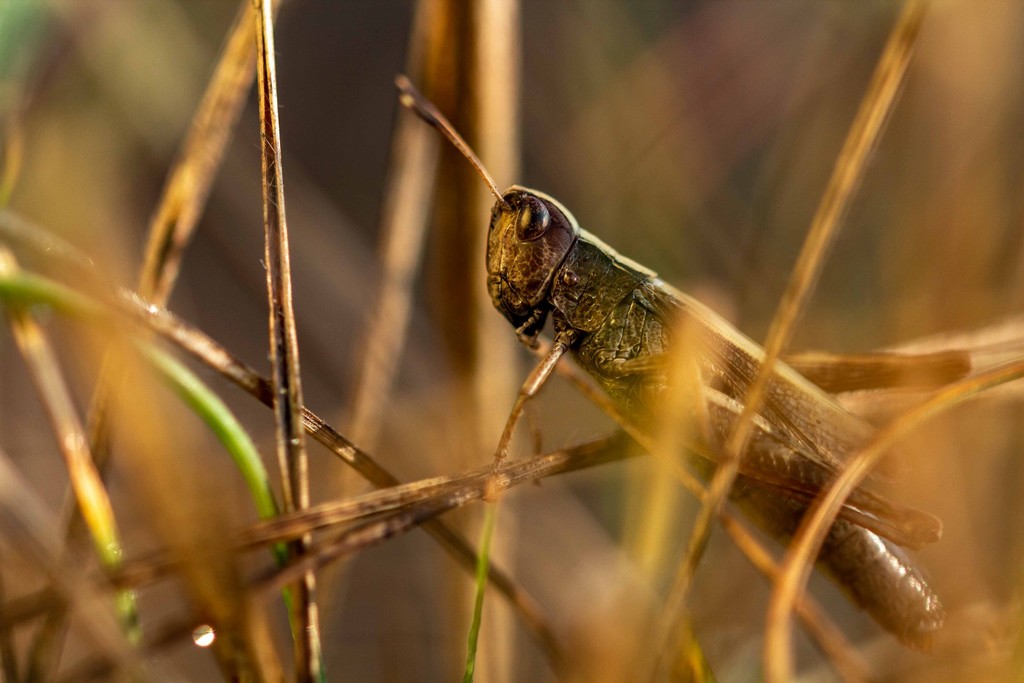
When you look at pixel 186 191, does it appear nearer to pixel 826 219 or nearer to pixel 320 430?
pixel 320 430

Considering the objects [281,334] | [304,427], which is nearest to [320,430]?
[304,427]

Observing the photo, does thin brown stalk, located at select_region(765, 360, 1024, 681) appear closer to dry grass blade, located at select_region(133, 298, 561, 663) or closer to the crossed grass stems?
the crossed grass stems

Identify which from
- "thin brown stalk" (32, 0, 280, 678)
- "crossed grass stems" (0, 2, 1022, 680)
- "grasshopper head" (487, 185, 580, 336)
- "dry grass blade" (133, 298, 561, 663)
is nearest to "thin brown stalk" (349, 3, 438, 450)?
"grasshopper head" (487, 185, 580, 336)

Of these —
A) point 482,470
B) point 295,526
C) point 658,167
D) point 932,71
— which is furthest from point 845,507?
point 932,71

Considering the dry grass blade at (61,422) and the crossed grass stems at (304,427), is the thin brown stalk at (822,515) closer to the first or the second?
the crossed grass stems at (304,427)

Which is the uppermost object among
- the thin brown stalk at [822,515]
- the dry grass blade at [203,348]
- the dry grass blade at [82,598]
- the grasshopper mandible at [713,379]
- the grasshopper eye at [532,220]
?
the grasshopper eye at [532,220]

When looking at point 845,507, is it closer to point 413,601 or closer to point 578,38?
point 413,601

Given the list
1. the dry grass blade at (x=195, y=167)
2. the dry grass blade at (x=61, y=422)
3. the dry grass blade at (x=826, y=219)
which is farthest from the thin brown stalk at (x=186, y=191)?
the dry grass blade at (x=826, y=219)
